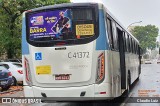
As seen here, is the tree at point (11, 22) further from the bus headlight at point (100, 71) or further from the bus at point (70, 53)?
the bus headlight at point (100, 71)

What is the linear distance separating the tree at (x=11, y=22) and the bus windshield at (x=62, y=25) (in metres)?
24.1

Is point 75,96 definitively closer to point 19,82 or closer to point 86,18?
point 86,18

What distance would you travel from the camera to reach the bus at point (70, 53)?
8.96 m

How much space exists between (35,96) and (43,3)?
25.8 metres

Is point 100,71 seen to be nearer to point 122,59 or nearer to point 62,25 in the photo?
point 62,25

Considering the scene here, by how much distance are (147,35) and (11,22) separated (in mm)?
95105

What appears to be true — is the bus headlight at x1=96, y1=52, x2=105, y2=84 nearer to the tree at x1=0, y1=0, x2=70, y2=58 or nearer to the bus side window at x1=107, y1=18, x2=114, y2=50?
the bus side window at x1=107, y1=18, x2=114, y2=50

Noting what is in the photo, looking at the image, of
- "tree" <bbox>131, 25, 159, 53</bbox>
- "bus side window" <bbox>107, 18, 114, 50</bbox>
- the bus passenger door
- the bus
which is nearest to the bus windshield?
the bus

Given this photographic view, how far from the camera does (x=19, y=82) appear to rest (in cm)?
2108

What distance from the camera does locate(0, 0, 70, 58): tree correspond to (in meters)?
33.5

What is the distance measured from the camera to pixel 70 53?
9.15m

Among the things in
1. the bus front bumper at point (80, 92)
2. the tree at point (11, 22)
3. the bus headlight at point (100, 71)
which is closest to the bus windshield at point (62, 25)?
the bus headlight at point (100, 71)

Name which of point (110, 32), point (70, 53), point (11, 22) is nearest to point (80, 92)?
point (70, 53)

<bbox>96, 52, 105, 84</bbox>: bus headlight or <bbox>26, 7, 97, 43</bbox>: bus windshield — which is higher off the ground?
<bbox>26, 7, 97, 43</bbox>: bus windshield
